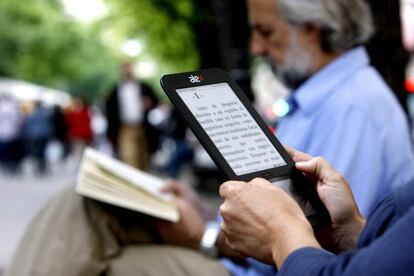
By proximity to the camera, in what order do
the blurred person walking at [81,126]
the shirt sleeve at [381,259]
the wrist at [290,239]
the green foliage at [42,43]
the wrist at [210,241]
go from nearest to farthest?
the shirt sleeve at [381,259], the wrist at [290,239], the wrist at [210,241], the blurred person walking at [81,126], the green foliage at [42,43]

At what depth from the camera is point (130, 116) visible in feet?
40.2

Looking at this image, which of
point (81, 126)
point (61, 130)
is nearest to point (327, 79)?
point (81, 126)

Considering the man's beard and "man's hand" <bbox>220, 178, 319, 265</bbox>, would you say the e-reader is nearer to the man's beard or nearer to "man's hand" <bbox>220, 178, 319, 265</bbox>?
"man's hand" <bbox>220, 178, 319, 265</bbox>

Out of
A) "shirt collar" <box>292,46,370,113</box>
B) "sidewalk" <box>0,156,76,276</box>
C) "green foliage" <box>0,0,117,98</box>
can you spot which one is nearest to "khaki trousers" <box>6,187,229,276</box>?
"shirt collar" <box>292,46,370,113</box>

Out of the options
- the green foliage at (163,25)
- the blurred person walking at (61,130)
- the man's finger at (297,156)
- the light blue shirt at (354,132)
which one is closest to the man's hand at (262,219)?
the man's finger at (297,156)

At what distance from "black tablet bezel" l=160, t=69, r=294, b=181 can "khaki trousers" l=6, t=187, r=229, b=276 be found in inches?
38.1

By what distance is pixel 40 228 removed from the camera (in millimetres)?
2646

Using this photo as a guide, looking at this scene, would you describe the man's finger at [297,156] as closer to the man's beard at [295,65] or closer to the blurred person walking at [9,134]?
the man's beard at [295,65]

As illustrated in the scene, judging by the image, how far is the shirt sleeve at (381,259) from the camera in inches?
49.8

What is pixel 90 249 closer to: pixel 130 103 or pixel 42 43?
pixel 130 103

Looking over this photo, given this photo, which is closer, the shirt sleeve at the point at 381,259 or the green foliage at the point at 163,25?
the shirt sleeve at the point at 381,259

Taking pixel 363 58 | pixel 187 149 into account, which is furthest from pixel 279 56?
pixel 187 149

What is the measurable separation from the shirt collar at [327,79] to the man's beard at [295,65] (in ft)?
0.29

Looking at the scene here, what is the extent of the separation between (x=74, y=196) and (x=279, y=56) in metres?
0.91
